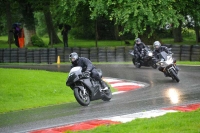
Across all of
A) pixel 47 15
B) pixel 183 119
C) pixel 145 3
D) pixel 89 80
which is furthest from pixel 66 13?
pixel 183 119

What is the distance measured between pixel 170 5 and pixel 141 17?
1970 mm

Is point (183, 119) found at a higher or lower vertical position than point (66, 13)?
lower

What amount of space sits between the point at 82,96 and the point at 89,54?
19448 millimetres

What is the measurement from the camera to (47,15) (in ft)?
159

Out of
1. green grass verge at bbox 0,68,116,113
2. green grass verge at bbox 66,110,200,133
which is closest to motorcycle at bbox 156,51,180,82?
green grass verge at bbox 0,68,116,113

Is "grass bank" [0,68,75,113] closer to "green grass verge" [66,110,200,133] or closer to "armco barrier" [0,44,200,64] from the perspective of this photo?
"green grass verge" [66,110,200,133]

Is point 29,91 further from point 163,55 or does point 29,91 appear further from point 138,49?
point 138,49

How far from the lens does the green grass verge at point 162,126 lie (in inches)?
348

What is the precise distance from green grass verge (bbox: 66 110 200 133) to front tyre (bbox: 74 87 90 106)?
13.8 ft

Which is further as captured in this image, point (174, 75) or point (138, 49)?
point (138, 49)

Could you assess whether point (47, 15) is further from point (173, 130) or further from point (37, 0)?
point (173, 130)

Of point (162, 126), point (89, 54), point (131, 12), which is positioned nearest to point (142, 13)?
point (131, 12)

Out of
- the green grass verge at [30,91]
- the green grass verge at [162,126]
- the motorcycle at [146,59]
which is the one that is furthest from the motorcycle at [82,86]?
the motorcycle at [146,59]

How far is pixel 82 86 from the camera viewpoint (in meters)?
14.6
